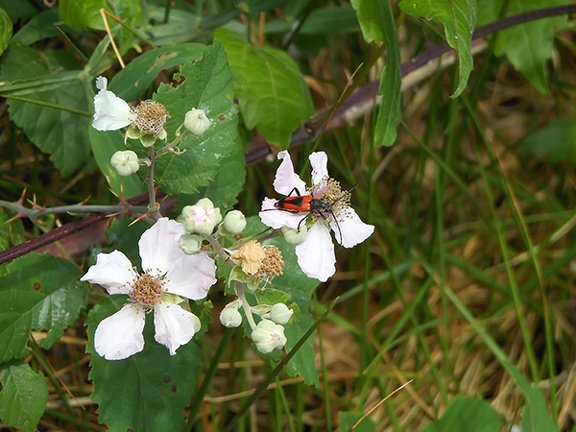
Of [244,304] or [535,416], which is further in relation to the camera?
[535,416]

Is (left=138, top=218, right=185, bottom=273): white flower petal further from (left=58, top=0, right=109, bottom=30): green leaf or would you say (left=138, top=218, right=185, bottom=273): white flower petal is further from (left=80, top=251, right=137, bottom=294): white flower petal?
(left=58, top=0, right=109, bottom=30): green leaf

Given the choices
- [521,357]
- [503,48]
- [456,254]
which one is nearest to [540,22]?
[503,48]

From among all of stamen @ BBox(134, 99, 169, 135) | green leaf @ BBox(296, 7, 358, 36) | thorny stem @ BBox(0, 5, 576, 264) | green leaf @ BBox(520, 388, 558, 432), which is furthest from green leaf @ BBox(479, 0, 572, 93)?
stamen @ BBox(134, 99, 169, 135)

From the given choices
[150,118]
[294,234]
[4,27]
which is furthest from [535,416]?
[4,27]

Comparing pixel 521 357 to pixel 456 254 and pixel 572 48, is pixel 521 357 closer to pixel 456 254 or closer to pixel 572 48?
pixel 456 254

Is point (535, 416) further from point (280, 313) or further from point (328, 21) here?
point (328, 21)

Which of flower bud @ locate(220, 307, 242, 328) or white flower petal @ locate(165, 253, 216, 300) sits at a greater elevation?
white flower petal @ locate(165, 253, 216, 300)
